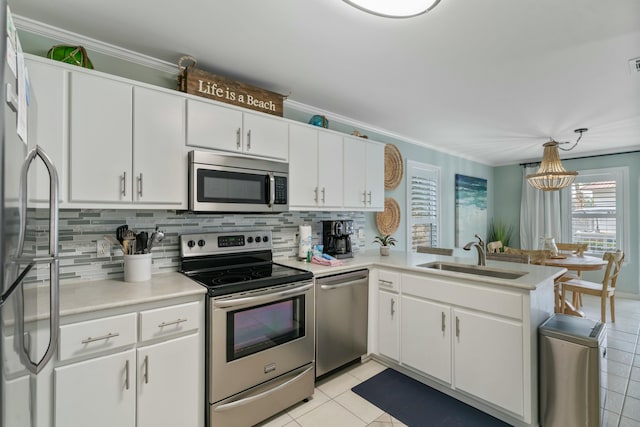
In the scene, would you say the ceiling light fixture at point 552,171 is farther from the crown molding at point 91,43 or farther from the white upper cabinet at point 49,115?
the white upper cabinet at point 49,115

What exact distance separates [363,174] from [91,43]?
2.34 meters

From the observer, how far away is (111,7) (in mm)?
1620

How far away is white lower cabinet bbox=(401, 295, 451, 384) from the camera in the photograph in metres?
2.26

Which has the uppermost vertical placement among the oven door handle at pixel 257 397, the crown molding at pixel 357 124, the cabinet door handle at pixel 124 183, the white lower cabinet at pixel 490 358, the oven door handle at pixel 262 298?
the crown molding at pixel 357 124

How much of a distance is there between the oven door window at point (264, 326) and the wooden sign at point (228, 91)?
1.47m

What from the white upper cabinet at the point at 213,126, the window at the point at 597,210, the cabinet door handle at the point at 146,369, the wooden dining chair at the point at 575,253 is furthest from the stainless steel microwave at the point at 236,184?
the window at the point at 597,210

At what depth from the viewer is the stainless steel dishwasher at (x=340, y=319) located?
2.35 metres

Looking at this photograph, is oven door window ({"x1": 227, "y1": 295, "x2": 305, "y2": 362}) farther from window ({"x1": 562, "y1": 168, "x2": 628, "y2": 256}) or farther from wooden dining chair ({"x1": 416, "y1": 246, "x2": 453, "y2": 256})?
window ({"x1": 562, "y1": 168, "x2": 628, "y2": 256})

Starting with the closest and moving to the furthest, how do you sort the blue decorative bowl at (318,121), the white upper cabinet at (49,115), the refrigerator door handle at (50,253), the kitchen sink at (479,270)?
the refrigerator door handle at (50,253) < the white upper cabinet at (49,115) < the kitchen sink at (479,270) < the blue decorative bowl at (318,121)

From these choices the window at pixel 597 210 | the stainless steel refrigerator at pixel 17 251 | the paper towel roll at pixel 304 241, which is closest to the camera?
the stainless steel refrigerator at pixel 17 251

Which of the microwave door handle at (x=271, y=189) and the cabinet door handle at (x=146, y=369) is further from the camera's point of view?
the microwave door handle at (x=271, y=189)

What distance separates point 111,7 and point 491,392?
3.18m

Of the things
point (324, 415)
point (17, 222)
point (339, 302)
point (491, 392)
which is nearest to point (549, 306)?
point (491, 392)

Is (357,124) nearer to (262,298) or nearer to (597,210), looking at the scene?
(262,298)
